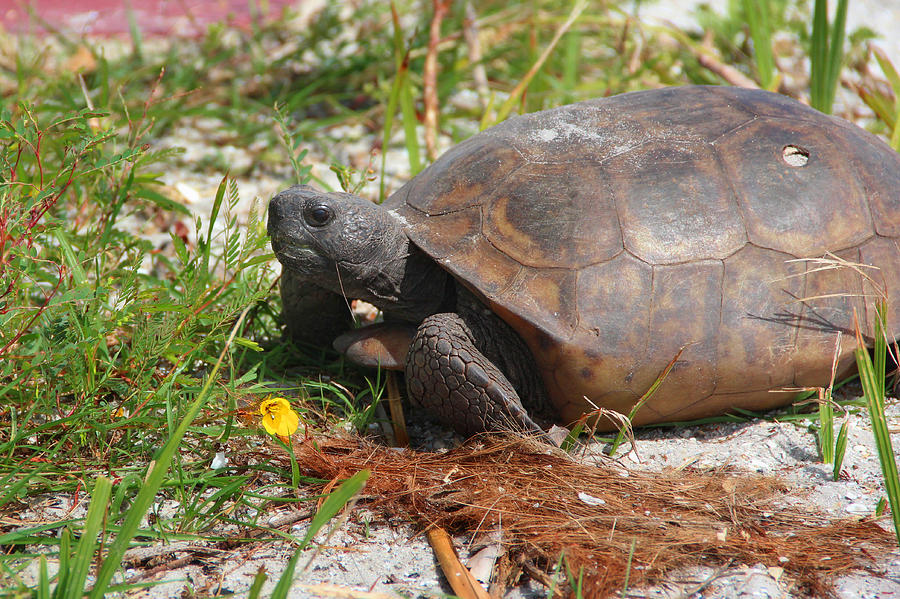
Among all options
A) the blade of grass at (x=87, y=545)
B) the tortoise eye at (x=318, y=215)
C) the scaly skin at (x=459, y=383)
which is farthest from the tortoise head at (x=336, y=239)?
the blade of grass at (x=87, y=545)

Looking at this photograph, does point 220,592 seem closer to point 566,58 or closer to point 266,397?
point 266,397

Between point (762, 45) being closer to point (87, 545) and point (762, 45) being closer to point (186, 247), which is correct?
point (186, 247)

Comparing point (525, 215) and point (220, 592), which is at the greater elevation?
point (525, 215)

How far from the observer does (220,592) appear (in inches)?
68.2

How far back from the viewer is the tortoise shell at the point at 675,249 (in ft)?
7.34

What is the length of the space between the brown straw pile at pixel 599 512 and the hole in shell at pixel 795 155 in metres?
0.97

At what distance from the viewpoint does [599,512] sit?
6.42 ft

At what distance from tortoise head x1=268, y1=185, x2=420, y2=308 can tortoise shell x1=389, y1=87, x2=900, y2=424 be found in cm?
11

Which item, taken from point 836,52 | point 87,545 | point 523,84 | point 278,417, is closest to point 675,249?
point 278,417

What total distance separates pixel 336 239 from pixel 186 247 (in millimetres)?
1239

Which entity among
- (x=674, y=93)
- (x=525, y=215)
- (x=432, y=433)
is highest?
(x=674, y=93)

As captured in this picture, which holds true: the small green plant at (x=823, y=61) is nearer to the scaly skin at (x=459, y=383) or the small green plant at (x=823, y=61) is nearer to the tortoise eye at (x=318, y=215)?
the scaly skin at (x=459, y=383)

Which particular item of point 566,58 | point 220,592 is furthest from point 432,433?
point 566,58

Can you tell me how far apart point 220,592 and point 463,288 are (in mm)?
1148
